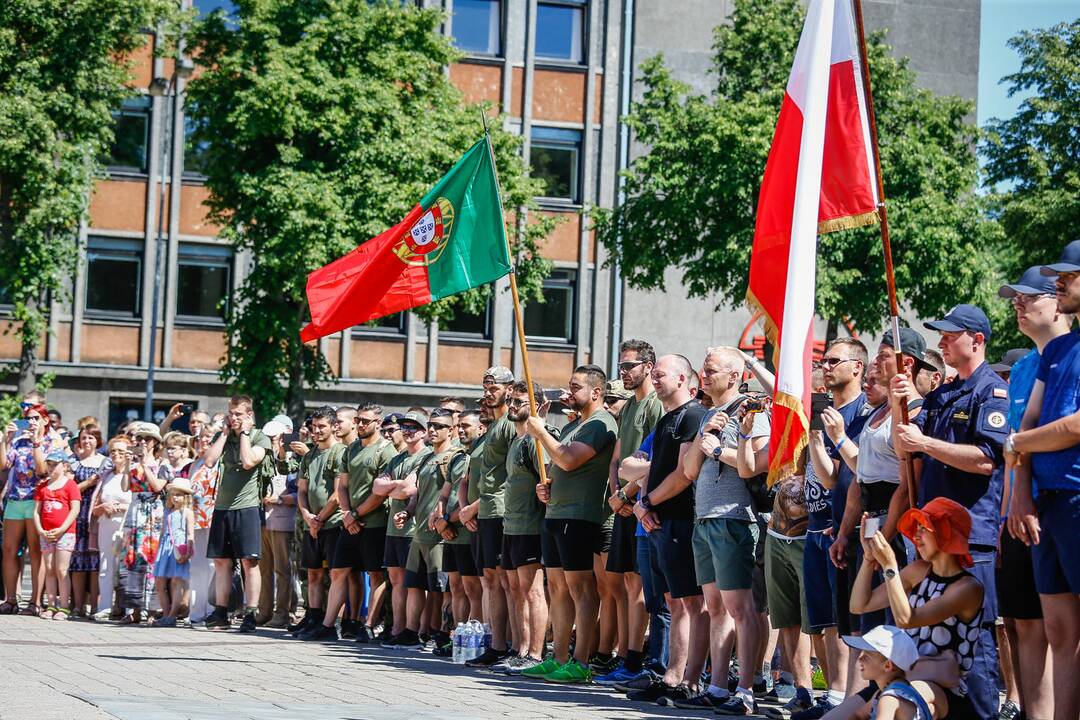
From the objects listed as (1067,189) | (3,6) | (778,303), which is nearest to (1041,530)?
(778,303)

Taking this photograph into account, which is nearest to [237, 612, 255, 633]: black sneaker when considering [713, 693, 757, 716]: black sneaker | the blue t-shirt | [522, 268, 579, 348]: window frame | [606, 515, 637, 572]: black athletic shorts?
[606, 515, 637, 572]: black athletic shorts

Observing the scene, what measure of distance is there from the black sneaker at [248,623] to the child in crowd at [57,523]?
2647 mm

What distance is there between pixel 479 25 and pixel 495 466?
27.0 m

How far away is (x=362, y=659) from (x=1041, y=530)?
6.88 metres

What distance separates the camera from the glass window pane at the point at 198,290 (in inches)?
1463

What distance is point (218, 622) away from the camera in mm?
16062

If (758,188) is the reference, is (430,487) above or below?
below

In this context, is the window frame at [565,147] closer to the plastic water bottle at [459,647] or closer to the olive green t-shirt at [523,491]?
the plastic water bottle at [459,647]

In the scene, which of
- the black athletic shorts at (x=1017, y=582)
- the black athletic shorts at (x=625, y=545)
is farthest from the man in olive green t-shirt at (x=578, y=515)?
the black athletic shorts at (x=1017, y=582)

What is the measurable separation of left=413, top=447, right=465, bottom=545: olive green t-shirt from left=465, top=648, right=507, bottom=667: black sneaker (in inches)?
62.7

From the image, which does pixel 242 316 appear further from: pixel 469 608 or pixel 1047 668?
pixel 1047 668

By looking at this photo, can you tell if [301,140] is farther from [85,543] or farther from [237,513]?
[237,513]

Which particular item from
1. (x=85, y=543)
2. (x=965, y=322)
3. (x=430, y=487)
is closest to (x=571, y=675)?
(x=430, y=487)

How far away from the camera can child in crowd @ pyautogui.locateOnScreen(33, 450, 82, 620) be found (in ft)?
57.3
